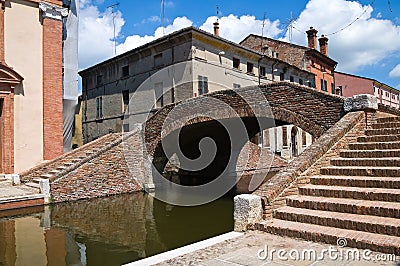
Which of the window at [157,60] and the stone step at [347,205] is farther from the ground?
the window at [157,60]

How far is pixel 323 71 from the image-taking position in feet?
100

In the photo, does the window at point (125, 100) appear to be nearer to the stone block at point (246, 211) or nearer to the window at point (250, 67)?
the window at point (250, 67)

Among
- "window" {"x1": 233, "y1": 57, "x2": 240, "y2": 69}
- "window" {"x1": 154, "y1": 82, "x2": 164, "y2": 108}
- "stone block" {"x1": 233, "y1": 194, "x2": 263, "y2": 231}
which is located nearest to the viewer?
"stone block" {"x1": 233, "y1": 194, "x2": 263, "y2": 231}

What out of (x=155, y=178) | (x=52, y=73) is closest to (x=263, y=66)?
(x=155, y=178)

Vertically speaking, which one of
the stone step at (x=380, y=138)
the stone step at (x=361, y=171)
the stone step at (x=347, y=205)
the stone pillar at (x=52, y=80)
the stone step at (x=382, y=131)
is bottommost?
the stone step at (x=347, y=205)

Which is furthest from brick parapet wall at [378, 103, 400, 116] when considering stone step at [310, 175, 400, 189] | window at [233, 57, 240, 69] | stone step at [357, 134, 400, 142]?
window at [233, 57, 240, 69]

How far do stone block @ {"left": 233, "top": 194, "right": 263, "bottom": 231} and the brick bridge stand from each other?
4018mm

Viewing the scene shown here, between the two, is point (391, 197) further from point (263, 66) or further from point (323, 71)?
point (323, 71)

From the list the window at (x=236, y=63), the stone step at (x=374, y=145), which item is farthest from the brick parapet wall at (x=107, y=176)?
the window at (x=236, y=63)

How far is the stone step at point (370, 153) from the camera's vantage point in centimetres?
616

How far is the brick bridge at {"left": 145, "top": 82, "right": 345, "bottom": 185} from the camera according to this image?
891 centimetres

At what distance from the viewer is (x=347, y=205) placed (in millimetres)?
5125

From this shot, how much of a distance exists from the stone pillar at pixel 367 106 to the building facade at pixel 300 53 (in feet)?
60.7

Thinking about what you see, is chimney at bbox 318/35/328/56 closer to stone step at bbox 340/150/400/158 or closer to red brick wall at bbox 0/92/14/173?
red brick wall at bbox 0/92/14/173
